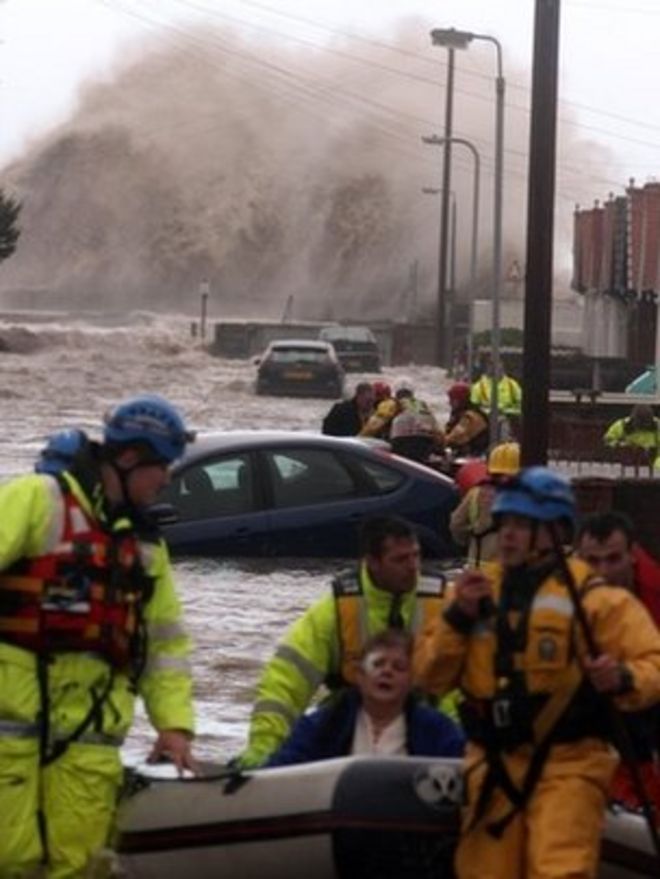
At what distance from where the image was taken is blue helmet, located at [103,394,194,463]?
27.3 feet

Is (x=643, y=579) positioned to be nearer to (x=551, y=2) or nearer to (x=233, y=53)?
(x=551, y=2)

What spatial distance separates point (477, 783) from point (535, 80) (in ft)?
41.3

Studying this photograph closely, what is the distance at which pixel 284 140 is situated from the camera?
497 ft

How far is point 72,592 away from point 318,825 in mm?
1105

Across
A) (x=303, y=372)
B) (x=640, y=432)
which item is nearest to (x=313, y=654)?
(x=640, y=432)

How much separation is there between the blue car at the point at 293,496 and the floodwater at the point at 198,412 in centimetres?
19

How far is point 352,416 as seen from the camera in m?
29.2

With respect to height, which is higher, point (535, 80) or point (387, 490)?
point (535, 80)

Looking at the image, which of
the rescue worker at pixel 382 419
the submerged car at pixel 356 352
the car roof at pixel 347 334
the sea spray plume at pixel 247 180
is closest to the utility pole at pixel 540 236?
the rescue worker at pixel 382 419

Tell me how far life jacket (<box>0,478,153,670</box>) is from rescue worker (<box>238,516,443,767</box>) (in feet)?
4.53

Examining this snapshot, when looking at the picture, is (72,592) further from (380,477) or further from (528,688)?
(380,477)

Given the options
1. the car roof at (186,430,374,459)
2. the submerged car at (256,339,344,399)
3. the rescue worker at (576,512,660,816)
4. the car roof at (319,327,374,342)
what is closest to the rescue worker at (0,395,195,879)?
the rescue worker at (576,512,660,816)

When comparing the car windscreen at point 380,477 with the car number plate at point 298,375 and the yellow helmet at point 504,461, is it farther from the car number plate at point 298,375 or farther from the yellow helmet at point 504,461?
→ the car number plate at point 298,375

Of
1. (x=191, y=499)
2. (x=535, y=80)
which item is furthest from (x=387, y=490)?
(x=535, y=80)
